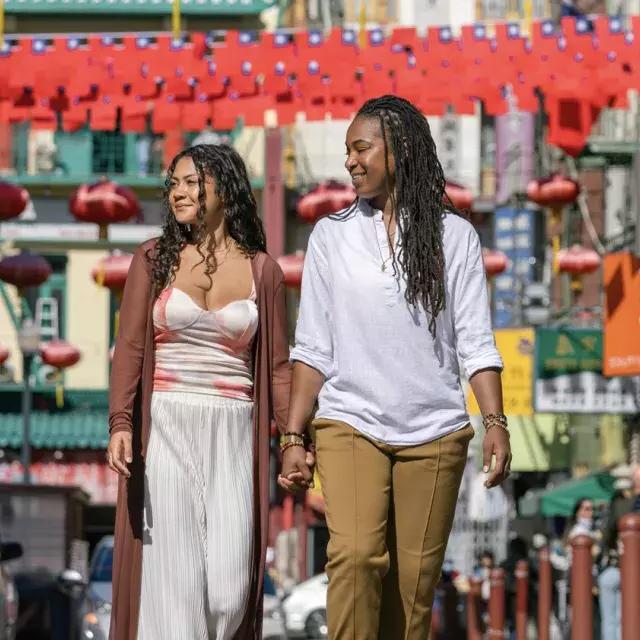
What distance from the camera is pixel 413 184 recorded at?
7.55m

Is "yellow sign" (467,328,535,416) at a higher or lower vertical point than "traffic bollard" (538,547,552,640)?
higher

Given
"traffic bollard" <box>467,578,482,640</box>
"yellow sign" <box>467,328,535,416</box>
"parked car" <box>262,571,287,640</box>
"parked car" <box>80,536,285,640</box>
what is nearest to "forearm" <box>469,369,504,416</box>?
"parked car" <box>80,536,285,640</box>

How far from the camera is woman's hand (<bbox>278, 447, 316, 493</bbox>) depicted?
734 centimetres

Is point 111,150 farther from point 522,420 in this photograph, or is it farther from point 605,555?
point 605,555

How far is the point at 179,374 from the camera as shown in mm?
7996

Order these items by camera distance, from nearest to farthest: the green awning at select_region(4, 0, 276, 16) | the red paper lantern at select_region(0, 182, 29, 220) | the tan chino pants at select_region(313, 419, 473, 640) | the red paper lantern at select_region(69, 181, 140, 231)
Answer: the tan chino pants at select_region(313, 419, 473, 640) < the red paper lantern at select_region(0, 182, 29, 220) < the red paper lantern at select_region(69, 181, 140, 231) < the green awning at select_region(4, 0, 276, 16)

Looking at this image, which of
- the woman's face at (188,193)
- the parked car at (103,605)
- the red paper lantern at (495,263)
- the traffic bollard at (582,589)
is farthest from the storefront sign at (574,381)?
the woman's face at (188,193)

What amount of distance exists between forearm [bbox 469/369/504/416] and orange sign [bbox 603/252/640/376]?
12879mm

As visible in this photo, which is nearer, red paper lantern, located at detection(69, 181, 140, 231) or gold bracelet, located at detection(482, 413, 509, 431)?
gold bracelet, located at detection(482, 413, 509, 431)

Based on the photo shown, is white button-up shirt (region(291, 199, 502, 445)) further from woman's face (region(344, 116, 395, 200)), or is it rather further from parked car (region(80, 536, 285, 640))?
parked car (region(80, 536, 285, 640))

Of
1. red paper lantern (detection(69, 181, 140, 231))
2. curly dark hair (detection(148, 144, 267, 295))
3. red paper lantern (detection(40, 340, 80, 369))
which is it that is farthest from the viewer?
red paper lantern (detection(40, 340, 80, 369))

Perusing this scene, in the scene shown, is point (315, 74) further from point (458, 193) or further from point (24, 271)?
point (24, 271)

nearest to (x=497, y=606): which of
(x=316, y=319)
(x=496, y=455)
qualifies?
(x=316, y=319)

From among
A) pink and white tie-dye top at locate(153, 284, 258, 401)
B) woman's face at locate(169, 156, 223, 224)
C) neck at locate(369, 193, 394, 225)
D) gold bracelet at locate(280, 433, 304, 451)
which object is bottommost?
gold bracelet at locate(280, 433, 304, 451)
